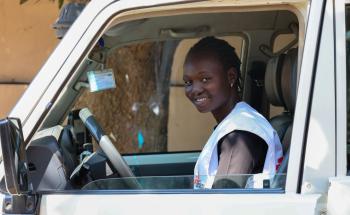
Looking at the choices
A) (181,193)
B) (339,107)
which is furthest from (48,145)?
(339,107)

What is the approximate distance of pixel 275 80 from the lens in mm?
2588

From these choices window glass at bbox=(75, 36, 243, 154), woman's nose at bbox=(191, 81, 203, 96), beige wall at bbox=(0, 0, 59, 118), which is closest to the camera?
woman's nose at bbox=(191, 81, 203, 96)

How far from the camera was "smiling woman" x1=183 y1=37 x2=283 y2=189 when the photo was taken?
2162 mm

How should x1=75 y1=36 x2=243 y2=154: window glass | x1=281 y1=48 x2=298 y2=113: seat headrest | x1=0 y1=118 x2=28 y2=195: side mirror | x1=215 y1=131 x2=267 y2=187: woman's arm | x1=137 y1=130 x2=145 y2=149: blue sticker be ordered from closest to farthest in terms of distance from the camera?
x1=0 y1=118 x2=28 y2=195: side mirror → x1=215 y1=131 x2=267 y2=187: woman's arm → x1=281 y1=48 x2=298 y2=113: seat headrest → x1=75 y1=36 x2=243 y2=154: window glass → x1=137 y1=130 x2=145 y2=149: blue sticker

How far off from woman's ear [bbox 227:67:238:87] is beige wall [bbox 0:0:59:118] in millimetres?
4410

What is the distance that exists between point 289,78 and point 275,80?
150mm

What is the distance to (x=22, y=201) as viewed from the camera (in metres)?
1.98

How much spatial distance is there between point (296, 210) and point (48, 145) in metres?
0.89

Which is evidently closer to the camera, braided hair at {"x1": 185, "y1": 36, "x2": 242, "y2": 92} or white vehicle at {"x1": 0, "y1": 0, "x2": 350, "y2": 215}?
white vehicle at {"x1": 0, "y1": 0, "x2": 350, "y2": 215}

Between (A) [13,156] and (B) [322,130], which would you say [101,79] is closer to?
(A) [13,156]

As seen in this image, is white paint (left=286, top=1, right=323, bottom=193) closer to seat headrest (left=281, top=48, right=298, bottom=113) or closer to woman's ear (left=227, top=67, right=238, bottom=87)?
seat headrest (left=281, top=48, right=298, bottom=113)

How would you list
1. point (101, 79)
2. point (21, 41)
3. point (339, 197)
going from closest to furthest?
point (339, 197) → point (101, 79) → point (21, 41)

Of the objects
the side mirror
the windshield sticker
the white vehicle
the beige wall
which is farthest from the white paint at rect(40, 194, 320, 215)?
the beige wall

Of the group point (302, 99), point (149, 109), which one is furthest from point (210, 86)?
point (149, 109)
